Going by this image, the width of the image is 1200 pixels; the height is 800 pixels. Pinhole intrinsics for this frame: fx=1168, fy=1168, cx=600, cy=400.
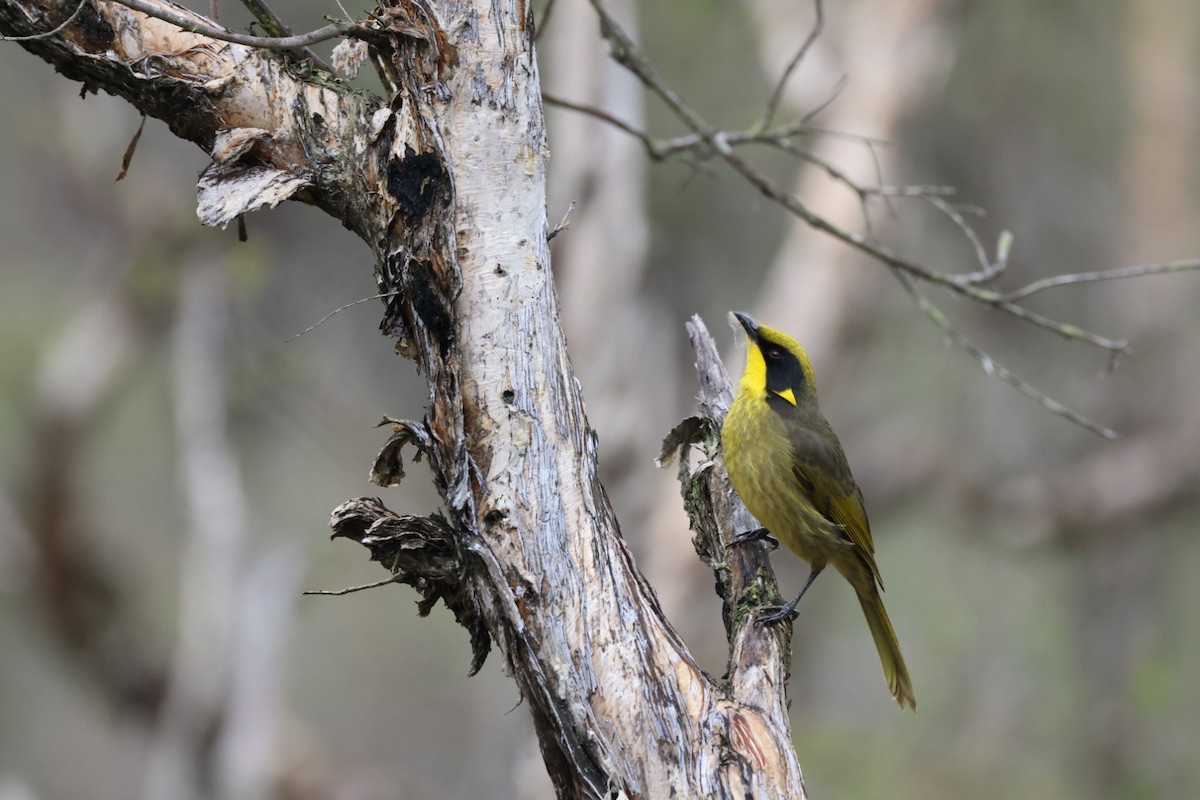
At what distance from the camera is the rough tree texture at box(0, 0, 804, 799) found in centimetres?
255

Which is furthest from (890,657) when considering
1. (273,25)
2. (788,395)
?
(273,25)

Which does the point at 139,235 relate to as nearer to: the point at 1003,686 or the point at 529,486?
the point at 529,486

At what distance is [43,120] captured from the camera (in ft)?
30.2

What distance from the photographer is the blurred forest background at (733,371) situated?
8.77m

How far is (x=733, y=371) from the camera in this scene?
9078mm

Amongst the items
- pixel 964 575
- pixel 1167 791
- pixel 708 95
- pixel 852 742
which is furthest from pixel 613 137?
pixel 1167 791

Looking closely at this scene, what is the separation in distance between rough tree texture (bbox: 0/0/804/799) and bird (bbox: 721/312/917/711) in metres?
1.48

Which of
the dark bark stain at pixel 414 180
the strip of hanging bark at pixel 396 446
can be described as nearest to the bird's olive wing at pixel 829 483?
the strip of hanging bark at pixel 396 446

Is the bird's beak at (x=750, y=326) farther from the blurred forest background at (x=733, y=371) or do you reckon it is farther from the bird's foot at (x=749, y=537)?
the blurred forest background at (x=733, y=371)

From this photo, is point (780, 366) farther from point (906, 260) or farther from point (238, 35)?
point (238, 35)

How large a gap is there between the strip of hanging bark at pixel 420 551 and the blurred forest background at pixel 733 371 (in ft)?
17.5

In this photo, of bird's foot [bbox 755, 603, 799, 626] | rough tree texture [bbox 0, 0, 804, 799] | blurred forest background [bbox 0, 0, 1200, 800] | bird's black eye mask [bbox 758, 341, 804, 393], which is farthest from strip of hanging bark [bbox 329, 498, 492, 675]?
blurred forest background [bbox 0, 0, 1200, 800]

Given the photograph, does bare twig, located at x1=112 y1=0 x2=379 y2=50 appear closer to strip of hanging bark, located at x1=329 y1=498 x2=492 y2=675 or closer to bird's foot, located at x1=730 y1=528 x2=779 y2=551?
strip of hanging bark, located at x1=329 y1=498 x2=492 y2=675

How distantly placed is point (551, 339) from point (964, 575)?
11094mm
